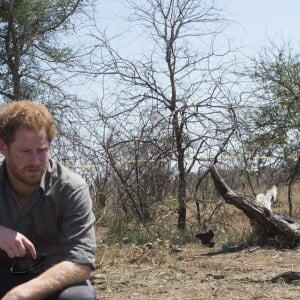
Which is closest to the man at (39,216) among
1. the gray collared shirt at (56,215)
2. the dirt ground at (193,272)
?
the gray collared shirt at (56,215)

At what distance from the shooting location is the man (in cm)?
267

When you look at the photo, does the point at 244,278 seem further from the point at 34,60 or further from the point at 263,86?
the point at 34,60

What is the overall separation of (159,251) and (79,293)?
3664 mm

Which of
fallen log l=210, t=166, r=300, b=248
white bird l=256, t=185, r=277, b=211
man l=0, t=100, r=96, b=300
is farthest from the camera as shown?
white bird l=256, t=185, r=277, b=211

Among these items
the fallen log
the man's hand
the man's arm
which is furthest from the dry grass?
the man's hand

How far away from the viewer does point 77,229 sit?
9.04 feet

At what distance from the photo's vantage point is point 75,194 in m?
2.80

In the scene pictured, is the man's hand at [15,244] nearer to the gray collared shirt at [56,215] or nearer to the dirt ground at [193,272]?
the gray collared shirt at [56,215]

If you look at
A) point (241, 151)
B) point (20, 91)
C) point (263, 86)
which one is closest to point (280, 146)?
point (263, 86)

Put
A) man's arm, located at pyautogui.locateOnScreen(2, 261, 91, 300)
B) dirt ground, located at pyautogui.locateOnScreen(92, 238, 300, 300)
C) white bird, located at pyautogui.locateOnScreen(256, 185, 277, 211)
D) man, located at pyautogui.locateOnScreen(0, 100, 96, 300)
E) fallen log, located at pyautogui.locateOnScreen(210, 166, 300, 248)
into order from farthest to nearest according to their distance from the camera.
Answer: white bird, located at pyautogui.locateOnScreen(256, 185, 277, 211), fallen log, located at pyautogui.locateOnScreen(210, 166, 300, 248), dirt ground, located at pyautogui.locateOnScreen(92, 238, 300, 300), man, located at pyautogui.locateOnScreen(0, 100, 96, 300), man's arm, located at pyautogui.locateOnScreen(2, 261, 91, 300)

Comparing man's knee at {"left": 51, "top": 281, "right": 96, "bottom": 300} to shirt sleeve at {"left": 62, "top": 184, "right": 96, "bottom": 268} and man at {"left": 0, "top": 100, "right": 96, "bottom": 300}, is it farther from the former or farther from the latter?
shirt sleeve at {"left": 62, "top": 184, "right": 96, "bottom": 268}

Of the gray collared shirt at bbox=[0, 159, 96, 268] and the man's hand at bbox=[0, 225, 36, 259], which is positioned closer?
the man's hand at bbox=[0, 225, 36, 259]

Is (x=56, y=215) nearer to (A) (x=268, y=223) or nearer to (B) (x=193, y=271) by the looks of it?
(B) (x=193, y=271)

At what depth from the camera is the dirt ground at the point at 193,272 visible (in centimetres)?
472
